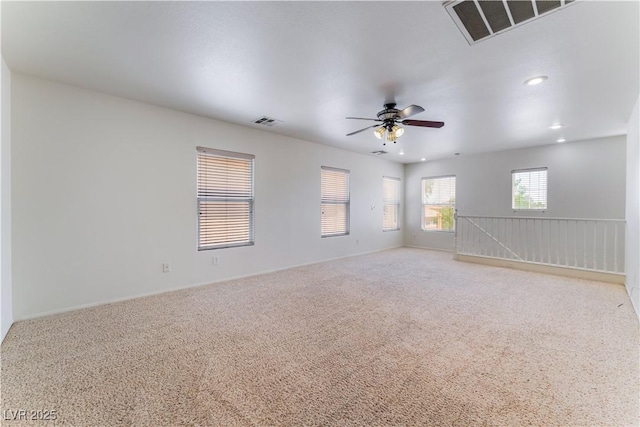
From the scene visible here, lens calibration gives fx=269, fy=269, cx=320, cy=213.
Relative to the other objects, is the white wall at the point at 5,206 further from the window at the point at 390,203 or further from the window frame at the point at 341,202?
the window at the point at 390,203

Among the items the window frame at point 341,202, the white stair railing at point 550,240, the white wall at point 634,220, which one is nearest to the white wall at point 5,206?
the window frame at point 341,202

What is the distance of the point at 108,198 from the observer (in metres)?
3.37

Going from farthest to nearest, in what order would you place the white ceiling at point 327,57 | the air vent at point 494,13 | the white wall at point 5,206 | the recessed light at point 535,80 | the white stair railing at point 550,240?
1. the white stair railing at point 550,240
2. the recessed light at point 535,80
3. the white wall at point 5,206
4. the white ceiling at point 327,57
5. the air vent at point 494,13

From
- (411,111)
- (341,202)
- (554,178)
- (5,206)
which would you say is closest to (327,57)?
(411,111)

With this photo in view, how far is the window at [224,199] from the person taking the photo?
4.21 meters

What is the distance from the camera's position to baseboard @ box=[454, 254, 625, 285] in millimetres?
4378

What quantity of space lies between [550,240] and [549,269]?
3.65 feet

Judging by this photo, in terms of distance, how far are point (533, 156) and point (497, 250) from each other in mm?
2240

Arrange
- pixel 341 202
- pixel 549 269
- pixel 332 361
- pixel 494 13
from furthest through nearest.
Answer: pixel 341 202
pixel 549 269
pixel 332 361
pixel 494 13

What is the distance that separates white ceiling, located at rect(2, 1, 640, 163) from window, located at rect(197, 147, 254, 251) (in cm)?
76

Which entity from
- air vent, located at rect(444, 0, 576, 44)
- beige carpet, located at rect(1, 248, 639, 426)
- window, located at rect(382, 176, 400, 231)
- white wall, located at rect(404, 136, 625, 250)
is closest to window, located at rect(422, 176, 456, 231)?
white wall, located at rect(404, 136, 625, 250)

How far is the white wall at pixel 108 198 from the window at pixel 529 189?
5556 mm

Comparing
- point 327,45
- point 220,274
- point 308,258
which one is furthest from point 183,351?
point 308,258

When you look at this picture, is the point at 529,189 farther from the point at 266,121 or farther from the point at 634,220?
the point at 266,121
